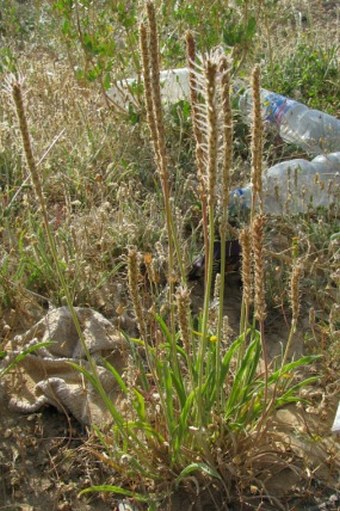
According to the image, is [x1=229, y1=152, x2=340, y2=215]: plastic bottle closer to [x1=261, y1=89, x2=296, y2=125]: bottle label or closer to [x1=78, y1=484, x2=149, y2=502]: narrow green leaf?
[x1=261, y1=89, x2=296, y2=125]: bottle label

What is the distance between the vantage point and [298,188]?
11.8 ft

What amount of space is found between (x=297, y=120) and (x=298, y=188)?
2.22ft

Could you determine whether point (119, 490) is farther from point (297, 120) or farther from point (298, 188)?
point (297, 120)

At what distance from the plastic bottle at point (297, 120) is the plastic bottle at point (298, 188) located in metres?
0.24

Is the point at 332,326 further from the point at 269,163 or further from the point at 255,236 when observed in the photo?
the point at 269,163

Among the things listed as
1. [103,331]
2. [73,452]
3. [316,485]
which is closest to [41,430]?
[73,452]

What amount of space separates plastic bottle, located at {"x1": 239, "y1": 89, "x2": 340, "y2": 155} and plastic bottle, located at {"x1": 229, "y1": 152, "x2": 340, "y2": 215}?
0.24 metres

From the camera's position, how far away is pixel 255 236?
153cm

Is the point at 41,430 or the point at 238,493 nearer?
the point at 238,493

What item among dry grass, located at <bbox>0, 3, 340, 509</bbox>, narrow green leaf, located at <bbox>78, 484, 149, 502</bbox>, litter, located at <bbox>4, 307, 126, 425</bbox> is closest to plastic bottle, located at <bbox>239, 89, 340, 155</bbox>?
dry grass, located at <bbox>0, 3, 340, 509</bbox>

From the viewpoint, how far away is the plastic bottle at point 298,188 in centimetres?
319

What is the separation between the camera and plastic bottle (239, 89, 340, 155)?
3.93 metres

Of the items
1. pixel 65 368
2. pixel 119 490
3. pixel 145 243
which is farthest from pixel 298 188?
pixel 119 490

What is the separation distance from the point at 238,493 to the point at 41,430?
26.4 inches
